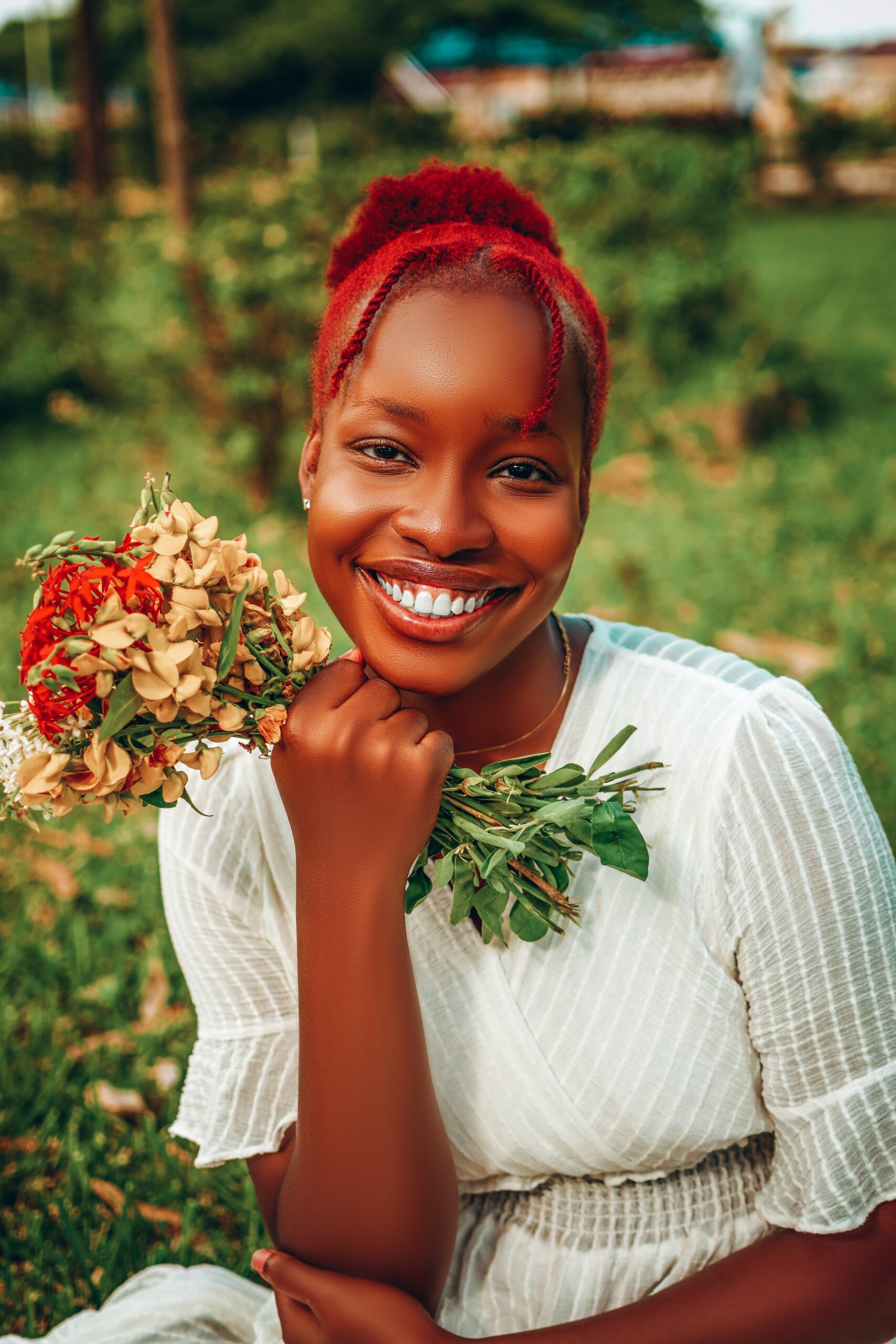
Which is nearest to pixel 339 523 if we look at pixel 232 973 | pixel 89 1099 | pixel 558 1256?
pixel 232 973

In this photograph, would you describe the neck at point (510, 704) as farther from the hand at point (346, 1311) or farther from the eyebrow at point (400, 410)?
the hand at point (346, 1311)

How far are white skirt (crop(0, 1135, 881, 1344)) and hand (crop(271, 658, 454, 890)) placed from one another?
33.1 inches

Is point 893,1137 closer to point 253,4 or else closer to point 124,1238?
point 124,1238

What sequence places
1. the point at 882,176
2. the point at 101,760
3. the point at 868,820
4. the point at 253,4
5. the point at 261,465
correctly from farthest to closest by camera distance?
1. the point at 253,4
2. the point at 882,176
3. the point at 261,465
4. the point at 868,820
5. the point at 101,760

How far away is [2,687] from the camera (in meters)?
5.20

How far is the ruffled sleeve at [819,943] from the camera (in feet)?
5.64

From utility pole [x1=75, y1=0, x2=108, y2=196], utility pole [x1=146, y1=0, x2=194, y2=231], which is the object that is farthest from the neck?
utility pole [x1=75, y1=0, x2=108, y2=196]

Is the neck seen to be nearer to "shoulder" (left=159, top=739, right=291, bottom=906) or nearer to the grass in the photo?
"shoulder" (left=159, top=739, right=291, bottom=906)

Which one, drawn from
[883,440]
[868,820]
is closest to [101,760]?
[868,820]

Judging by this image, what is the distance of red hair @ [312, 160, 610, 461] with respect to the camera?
1.73 meters

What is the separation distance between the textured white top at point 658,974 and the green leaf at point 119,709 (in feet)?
1.54

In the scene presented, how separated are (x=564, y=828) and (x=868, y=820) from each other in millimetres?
500

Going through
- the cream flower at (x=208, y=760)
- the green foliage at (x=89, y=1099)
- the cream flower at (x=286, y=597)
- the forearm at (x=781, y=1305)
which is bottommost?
the green foliage at (x=89, y=1099)

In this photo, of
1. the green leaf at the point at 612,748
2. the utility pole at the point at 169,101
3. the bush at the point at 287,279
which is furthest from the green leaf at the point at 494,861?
the utility pole at the point at 169,101
